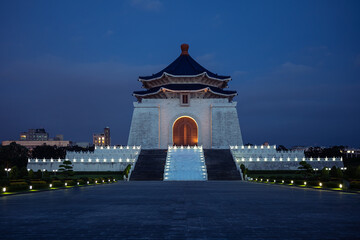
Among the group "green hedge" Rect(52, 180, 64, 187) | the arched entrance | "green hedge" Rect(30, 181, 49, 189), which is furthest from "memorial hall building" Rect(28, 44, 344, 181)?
"green hedge" Rect(30, 181, 49, 189)

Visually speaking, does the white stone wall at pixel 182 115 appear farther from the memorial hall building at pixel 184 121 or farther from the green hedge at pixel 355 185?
the green hedge at pixel 355 185

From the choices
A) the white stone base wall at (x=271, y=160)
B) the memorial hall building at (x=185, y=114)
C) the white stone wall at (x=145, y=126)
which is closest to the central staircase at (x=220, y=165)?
the white stone base wall at (x=271, y=160)

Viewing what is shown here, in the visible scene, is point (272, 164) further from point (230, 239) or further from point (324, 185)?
point (230, 239)

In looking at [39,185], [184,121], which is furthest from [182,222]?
[184,121]

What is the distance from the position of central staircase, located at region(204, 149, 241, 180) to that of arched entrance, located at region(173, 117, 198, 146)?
951 centimetres

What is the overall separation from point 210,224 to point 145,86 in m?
45.8

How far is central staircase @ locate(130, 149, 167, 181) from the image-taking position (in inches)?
1288

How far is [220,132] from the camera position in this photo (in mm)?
48406

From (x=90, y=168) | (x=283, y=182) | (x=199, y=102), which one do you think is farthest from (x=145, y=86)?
(x=283, y=182)

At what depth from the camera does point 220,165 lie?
116 feet

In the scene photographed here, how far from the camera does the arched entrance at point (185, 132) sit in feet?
163

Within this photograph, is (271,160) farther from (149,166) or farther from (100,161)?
(100,161)

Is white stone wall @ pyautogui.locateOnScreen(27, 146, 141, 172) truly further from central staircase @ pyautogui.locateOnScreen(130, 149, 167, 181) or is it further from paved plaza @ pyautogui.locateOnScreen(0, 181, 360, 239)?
paved plaza @ pyautogui.locateOnScreen(0, 181, 360, 239)

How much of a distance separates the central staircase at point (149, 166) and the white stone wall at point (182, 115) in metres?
7.98
